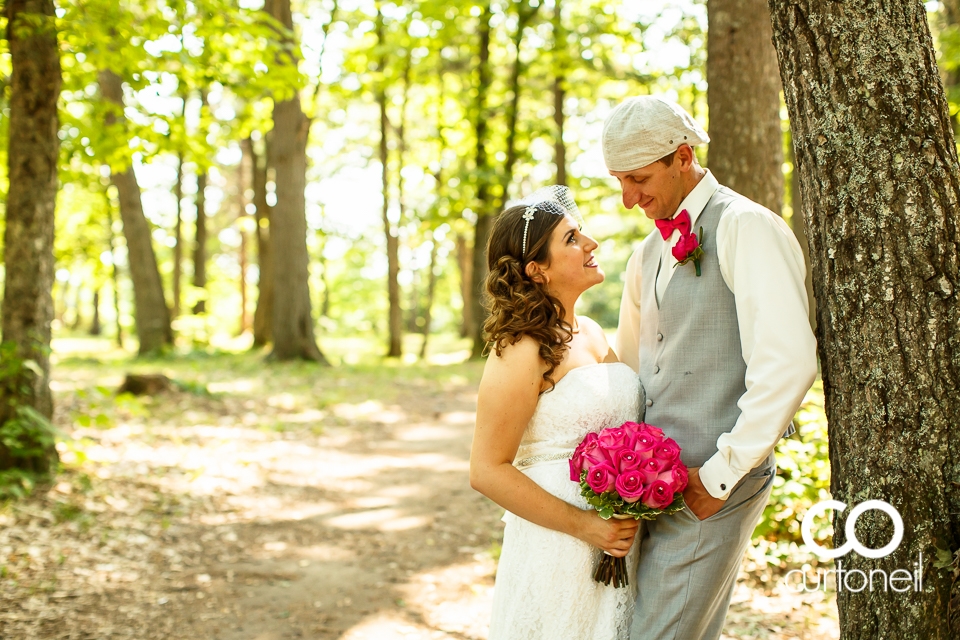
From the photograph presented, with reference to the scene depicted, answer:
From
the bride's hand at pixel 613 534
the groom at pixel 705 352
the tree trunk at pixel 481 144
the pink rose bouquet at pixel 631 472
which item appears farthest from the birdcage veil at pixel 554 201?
the tree trunk at pixel 481 144

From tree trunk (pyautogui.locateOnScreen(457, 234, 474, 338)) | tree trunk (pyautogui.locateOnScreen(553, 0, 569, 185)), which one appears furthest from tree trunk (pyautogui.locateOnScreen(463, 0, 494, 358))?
tree trunk (pyautogui.locateOnScreen(457, 234, 474, 338))

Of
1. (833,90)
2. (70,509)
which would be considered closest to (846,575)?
(833,90)

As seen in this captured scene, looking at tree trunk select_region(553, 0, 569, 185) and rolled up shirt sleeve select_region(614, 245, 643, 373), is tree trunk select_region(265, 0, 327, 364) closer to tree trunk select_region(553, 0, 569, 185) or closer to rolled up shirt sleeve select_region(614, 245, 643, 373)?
tree trunk select_region(553, 0, 569, 185)

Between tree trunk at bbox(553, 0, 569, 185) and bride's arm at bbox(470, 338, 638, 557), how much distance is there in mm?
14029

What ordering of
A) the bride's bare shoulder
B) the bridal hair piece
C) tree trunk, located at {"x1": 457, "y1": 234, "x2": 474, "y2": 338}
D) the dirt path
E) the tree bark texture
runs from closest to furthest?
the bride's bare shoulder
the bridal hair piece
the dirt path
the tree bark texture
tree trunk, located at {"x1": 457, "y1": 234, "x2": 474, "y2": 338}

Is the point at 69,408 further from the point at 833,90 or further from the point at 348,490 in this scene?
the point at 833,90

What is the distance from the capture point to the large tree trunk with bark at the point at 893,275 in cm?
220

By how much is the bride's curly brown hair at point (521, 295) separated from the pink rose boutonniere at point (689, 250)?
0.52 metres

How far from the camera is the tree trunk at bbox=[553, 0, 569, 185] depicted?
618 inches

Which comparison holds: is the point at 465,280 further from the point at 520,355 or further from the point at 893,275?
the point at 893,275

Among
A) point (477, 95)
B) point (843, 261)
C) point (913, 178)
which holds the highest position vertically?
point (477, 95)

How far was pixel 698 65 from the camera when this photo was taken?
14.7 m

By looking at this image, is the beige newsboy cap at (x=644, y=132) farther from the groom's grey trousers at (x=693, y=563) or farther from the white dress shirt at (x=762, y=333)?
the groom's grey trousers at (x=693, y=563)

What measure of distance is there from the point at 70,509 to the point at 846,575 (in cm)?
566
